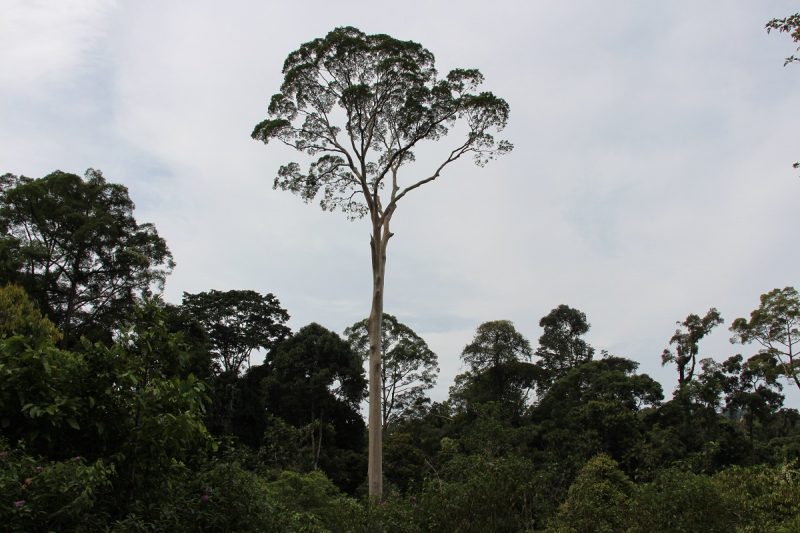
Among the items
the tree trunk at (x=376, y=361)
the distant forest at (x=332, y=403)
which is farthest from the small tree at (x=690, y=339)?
the tree trunk at (x=376, y=361)

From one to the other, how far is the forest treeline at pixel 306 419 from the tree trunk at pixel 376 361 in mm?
648

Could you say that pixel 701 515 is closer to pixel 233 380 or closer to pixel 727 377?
pixel 233 380

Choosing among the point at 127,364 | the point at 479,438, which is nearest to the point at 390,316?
the point at 479,438

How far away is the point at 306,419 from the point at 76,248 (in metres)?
10.8

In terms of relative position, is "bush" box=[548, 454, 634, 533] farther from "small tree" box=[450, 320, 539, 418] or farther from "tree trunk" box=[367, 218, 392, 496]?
"small tree" box=[450, 320, 539, 418]

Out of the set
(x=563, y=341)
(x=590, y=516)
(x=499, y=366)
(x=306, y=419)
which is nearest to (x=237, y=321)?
(x=306, y=419)

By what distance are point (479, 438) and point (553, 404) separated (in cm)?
1291

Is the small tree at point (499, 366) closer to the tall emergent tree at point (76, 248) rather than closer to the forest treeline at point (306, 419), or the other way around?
the forest treeline at point (306, 419)

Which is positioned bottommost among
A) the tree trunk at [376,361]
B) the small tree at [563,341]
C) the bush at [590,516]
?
the bush at [590,516]

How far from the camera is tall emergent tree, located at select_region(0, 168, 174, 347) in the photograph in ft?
56.5

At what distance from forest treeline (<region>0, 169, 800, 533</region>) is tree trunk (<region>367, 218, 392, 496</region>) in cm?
65

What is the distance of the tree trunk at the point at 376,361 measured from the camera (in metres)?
8.73

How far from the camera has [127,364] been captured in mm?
2781

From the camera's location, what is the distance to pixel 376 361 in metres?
9.25
